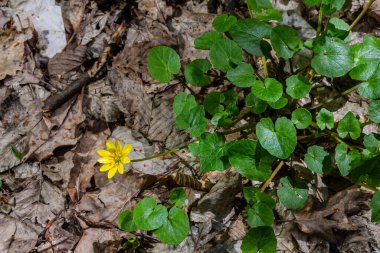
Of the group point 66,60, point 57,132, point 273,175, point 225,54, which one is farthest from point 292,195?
point 66,60

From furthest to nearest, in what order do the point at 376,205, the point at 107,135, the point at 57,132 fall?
1. the point at 57,132
2. the point at 107,135
3. the point at 376,205

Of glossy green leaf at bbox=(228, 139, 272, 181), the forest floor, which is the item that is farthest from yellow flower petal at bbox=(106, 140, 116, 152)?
glossy green leaf at bbox=(228, 139, 272, 181)

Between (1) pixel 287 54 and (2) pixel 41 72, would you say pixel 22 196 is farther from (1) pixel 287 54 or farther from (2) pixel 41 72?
(1) pixel 287 54

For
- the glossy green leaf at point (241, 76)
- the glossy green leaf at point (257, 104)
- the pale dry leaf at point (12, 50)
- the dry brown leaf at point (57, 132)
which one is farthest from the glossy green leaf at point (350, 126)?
the pale dry leaf at point (12, 50)

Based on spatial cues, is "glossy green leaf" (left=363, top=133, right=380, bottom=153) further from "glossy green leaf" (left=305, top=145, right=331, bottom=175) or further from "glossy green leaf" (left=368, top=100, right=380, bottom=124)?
"glossy green leaf" (left=305, top=145, right=331, bottom=175)

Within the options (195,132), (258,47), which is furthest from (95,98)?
(258,47)

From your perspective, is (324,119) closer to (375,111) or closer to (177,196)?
(375,111)
